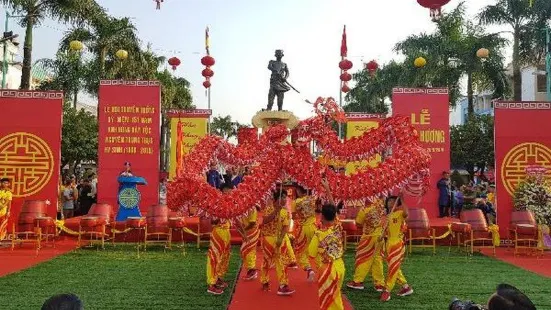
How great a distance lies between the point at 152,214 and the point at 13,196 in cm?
281

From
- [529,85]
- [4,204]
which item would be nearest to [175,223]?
[4,204]

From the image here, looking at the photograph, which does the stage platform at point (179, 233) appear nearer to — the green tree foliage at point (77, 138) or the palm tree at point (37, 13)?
the palm tree at point (37, 13)

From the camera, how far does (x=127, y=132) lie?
A: 40.4 ft

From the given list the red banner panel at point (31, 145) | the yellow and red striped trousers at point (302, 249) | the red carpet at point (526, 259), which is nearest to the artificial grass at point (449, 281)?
the red carpet at point (526, 259)

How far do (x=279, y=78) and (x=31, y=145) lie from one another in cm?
499

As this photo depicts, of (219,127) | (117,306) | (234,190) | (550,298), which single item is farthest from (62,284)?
(219,127)

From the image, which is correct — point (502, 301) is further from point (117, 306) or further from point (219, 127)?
point (219, 127)

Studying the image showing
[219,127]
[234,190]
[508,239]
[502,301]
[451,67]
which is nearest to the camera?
[502,301]

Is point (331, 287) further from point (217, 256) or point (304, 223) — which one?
point (304, 223)

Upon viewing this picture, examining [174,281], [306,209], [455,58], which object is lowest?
[174,281]

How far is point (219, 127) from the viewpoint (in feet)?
171

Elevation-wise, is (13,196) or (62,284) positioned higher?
(13,196)

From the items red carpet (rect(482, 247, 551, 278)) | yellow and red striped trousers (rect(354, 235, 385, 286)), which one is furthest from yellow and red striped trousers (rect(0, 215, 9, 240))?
Result: red carpet (rect(482, 247, 551, 278))

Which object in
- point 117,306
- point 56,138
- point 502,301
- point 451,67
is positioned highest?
point 451,67
